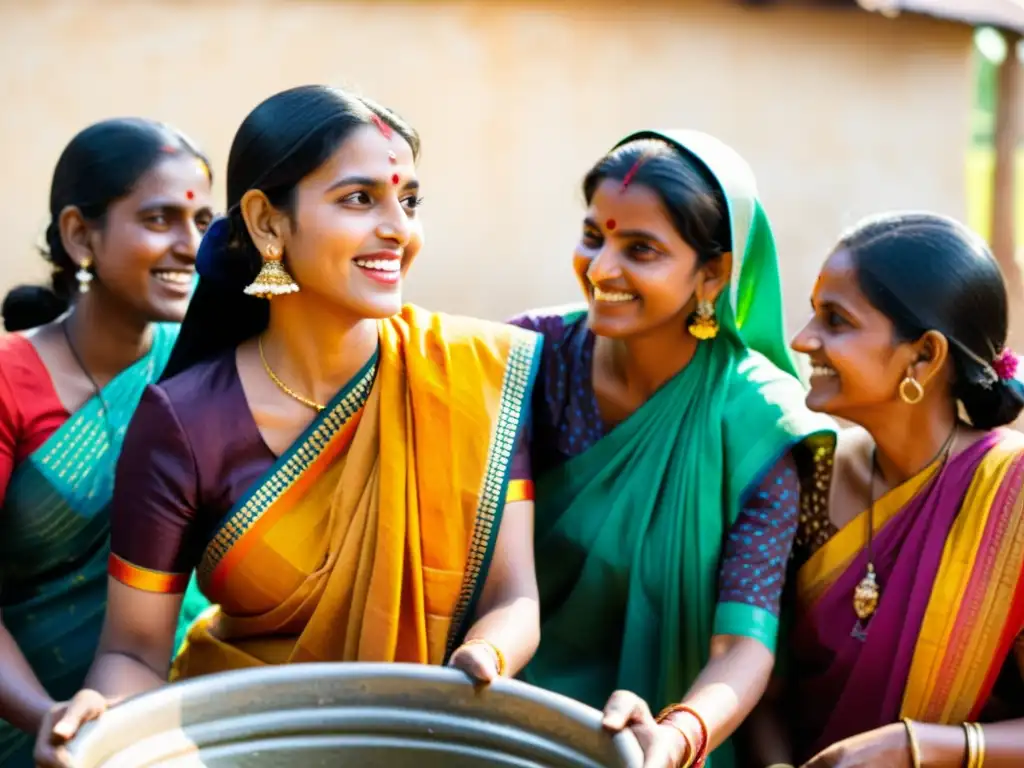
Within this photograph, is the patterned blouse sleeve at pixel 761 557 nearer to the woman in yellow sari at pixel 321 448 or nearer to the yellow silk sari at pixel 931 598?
the yellow silk sari at pixel 931 598

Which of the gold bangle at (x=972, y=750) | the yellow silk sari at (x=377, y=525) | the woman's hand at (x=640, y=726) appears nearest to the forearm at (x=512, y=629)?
the yellow silk sari at (x=377, y=525)

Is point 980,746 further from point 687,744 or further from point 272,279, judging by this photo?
point 272,279

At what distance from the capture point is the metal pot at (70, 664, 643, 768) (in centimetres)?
224

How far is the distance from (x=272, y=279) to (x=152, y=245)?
0.74 meters

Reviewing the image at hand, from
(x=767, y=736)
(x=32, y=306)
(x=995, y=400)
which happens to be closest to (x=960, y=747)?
(x=767, y=736)

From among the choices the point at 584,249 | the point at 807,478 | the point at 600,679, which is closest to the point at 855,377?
the point at 807,478

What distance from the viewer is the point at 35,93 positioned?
900 centimetres

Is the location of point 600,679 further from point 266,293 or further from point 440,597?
point 266,293

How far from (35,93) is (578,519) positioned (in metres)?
6.85

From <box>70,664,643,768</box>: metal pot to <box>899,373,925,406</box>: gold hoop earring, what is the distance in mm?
1088

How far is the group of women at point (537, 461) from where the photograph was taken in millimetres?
2740

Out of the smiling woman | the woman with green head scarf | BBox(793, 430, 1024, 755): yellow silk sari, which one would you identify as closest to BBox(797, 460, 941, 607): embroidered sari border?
BBox(793, 430, 1024, 755): yellow silk sari

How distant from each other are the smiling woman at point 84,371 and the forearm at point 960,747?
5.51 feet

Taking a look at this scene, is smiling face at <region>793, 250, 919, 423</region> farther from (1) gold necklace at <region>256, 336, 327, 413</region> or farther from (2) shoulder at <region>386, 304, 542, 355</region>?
(1) gold necklace at <region>256, 336, 327, 413</region>
